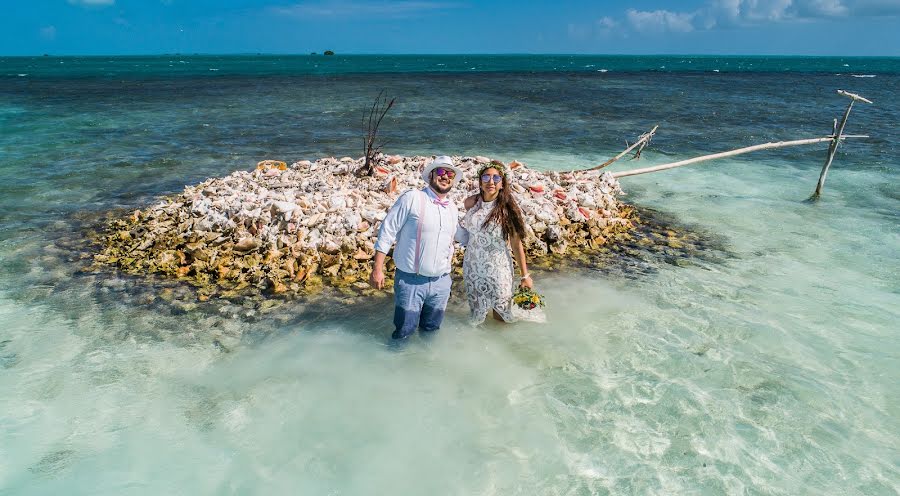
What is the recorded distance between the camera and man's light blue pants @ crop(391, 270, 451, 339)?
18.1 ft

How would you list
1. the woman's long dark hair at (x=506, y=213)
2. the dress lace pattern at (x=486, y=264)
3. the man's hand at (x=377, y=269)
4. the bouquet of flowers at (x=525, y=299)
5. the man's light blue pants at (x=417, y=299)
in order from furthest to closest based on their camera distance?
the bouquet of flowers at (x=525, y=299) → the dress lace pattern at (x=486, y=264) → the woman's long dark hair at (x=506, y=213) → the man's light blue pants at (x=417, y=299) → the man's hand at (x=377, y=269)

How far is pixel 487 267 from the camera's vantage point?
6109 millimetres

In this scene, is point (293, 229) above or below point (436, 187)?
below

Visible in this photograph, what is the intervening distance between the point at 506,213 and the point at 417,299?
1302 mm

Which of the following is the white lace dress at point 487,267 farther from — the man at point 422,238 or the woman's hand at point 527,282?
the man at point 422,238

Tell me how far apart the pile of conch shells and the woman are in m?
2.40

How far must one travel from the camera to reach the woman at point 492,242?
570 centimetres

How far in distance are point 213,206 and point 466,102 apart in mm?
33010

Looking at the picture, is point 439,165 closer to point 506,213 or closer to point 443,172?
point 443,172

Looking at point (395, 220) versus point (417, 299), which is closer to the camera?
point (395, 220)

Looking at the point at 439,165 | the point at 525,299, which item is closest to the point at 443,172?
the point at 439,165

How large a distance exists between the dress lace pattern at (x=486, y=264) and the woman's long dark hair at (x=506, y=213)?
0.06m

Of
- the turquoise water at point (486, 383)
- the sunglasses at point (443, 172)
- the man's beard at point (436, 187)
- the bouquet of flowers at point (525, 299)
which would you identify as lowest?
the turquoise water at point (486, 383)

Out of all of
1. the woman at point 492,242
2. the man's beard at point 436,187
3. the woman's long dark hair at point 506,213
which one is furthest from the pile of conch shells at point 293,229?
the man's beard at point 436,187
